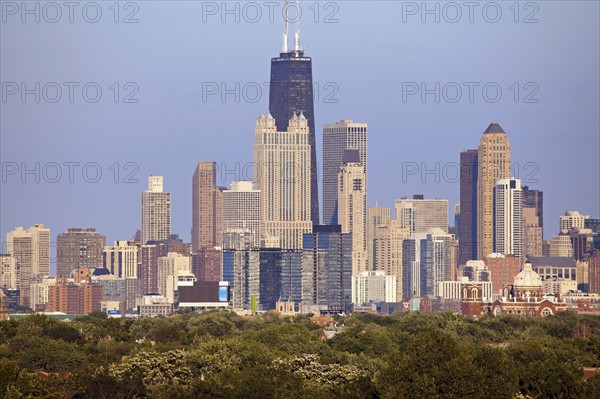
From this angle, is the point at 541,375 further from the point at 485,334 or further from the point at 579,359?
the point at 485,334

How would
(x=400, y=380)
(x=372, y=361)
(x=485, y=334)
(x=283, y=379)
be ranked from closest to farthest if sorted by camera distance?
1. (x=400, y=380)
2. (x=283, y=379)
3. (x=372, y=361)
4. (x=485, y=334)

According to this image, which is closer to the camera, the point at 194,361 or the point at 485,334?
the point at 194,361

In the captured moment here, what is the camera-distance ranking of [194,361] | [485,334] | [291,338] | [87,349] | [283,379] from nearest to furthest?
[283,379] < [194,361] < [87,349] < [291,338] < [485,334]

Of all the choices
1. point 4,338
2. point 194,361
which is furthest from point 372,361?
point 4,338

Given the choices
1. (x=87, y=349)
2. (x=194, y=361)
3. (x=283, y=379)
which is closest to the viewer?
(x=283, y=379)

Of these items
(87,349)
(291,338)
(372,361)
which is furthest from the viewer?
(291,338)

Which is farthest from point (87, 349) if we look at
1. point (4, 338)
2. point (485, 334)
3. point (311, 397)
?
point (485, 334)

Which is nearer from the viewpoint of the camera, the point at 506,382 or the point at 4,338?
Result: the point at 506,382

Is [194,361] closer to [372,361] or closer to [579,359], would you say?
[372,361]
